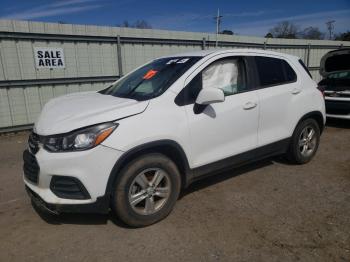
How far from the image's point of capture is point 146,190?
3121 mm

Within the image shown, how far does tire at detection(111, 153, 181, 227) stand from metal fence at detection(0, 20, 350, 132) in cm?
583

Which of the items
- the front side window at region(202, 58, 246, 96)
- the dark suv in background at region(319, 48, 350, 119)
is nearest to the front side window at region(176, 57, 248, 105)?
the front side window at region(202, 58, 246, 96)

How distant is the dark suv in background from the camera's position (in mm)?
7344

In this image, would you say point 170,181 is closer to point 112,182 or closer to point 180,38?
point 112,182

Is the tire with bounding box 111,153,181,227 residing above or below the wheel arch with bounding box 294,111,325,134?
below

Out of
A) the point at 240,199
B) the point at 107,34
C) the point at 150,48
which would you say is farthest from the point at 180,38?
the point at 240,199

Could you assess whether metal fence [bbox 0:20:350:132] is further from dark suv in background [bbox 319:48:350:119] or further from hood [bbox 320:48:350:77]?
dark suv in background [bbox 319:48:350:119]

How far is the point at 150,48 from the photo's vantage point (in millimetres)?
9328

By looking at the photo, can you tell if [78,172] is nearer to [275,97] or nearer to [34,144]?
[34,144]

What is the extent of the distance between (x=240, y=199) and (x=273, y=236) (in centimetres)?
85

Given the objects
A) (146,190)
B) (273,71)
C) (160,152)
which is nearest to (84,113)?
(160,152)

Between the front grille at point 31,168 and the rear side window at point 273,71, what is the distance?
2.92m

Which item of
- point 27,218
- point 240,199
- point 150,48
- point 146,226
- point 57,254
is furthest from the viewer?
point 150,48

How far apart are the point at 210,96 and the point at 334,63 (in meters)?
6.87
